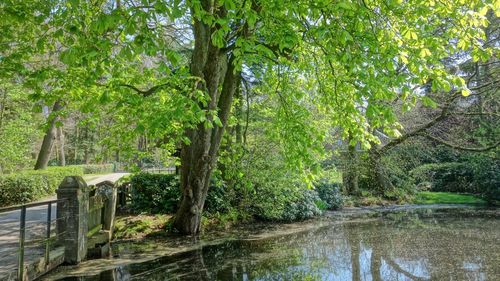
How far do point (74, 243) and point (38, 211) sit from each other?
23.6ft

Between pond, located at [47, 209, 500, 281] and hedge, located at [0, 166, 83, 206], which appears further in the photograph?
hedge, located at [0, 166, 83, 206]

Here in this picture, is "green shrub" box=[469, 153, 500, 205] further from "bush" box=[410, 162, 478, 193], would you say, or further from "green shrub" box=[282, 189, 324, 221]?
"green shrub" box=[282, 189, 324, 221]

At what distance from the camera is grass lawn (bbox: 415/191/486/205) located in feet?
67.2

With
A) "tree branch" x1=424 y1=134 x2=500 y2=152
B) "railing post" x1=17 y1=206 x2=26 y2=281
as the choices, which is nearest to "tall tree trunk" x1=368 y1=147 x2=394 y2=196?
"tree branch" x1=424 y1=134 x2=500 y2=152

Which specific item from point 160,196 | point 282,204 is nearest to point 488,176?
point 282,204

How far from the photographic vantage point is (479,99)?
18.9m

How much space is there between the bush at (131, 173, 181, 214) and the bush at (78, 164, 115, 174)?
23299 millimetres

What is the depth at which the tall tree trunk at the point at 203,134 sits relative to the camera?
961 centimetres

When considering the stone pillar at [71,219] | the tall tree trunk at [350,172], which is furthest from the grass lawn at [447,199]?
the stone pillar at [71,219]

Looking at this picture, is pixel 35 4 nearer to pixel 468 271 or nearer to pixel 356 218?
pixel 468 271

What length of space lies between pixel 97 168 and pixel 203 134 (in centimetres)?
2935

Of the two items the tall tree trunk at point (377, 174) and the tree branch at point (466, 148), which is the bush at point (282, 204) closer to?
the tall tree trunk at point (377, 174)

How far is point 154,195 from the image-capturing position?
13.5m

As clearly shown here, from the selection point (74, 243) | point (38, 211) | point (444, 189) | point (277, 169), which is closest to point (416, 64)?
point (74, 243)
